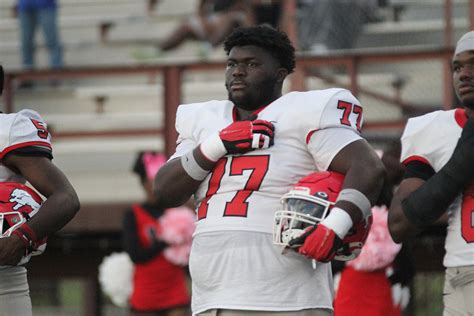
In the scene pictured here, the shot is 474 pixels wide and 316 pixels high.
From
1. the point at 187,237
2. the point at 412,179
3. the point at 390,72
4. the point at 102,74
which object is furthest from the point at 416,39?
the point at 412,179

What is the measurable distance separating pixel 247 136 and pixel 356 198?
0.46 m

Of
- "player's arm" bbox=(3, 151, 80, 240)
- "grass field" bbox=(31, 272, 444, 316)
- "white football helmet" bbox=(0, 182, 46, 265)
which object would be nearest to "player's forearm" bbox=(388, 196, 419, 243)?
"player's arm" bbox=(3, 151, 80, 240)

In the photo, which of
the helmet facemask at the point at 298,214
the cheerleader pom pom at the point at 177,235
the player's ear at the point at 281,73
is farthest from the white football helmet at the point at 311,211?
the cheerleader pom pom at the point at 177,235

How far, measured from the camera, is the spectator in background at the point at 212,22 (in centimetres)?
1223

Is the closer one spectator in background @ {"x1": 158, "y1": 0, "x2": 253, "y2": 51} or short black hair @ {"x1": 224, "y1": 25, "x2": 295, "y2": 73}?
short black hair @ {"x1": 224, "y1": 25, "x2": 295, "y2": 73}

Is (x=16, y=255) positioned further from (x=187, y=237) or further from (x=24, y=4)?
(x=24, y=4)

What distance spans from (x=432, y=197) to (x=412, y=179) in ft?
0.83

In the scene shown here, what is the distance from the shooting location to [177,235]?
27.6ft

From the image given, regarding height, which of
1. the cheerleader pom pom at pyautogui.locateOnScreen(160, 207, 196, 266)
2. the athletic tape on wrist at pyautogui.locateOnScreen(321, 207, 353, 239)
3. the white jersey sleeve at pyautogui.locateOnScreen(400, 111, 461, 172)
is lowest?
the cheerleader pom pom at pyautogui.locateOnScreen(160, 207, 196, 266)

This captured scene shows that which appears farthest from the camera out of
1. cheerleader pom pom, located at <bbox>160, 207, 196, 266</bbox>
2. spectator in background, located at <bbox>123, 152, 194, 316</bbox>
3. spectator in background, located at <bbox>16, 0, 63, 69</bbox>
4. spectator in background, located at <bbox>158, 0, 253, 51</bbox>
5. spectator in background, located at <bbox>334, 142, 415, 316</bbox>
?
spectator in background, located at <bbox>16, 0, 63, 69</bbox>

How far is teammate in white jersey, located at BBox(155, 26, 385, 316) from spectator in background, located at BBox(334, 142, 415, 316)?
5.11 feet

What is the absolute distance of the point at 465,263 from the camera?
4879 millimetres

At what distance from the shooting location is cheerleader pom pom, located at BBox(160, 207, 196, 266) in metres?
8.39

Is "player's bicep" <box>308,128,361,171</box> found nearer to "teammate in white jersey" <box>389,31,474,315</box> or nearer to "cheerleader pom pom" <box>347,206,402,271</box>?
"teammate in white jersey" <box>389,31,474,315</box>
